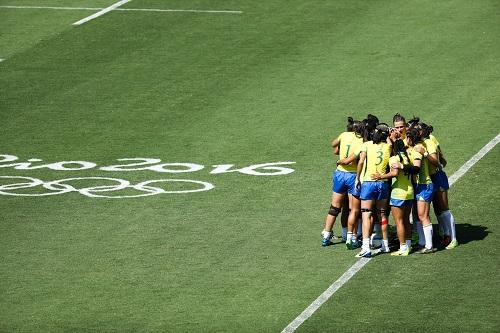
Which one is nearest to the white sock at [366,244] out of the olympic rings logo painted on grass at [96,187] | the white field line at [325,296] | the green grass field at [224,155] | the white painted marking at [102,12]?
the white field line at [325,296]

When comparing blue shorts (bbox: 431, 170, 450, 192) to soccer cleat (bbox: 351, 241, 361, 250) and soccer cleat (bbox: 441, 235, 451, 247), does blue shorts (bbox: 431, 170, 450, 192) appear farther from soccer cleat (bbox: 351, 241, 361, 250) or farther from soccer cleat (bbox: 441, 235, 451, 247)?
soccer cleat (bbox: 351, 241, 361, 250)

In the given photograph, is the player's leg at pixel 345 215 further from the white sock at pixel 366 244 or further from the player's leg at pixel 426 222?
the player's leg at pixel 426 222

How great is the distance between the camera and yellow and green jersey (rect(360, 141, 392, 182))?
22438mm

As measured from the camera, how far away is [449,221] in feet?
75.4

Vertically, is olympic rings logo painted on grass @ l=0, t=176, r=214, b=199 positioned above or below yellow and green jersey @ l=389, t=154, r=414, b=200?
below

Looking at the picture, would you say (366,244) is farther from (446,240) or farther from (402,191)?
(446,240)

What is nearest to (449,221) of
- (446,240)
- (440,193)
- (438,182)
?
(446,240)

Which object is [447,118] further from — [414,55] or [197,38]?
[197,38]

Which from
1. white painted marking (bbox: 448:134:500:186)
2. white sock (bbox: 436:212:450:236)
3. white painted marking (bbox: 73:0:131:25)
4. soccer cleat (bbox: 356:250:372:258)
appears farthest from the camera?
white painted marking (bbox: 73:0:131:25)

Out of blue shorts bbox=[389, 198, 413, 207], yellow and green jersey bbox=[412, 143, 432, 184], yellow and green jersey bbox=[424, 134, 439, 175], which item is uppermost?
yellow and green jersey bbox=[424, 134, 439, 175]

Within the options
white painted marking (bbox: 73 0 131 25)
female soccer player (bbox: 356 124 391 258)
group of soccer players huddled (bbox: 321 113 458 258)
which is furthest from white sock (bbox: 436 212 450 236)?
white painted marking (bbox: 73 0 131 25)

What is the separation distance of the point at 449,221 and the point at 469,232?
0.98 meters

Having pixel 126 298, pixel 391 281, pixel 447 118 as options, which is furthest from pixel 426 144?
pixel 447 118

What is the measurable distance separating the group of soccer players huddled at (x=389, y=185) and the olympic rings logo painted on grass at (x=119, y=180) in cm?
438
